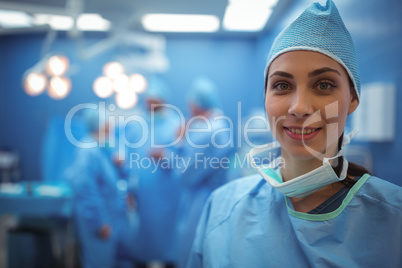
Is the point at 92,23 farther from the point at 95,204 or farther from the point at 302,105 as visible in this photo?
the point at 302,105

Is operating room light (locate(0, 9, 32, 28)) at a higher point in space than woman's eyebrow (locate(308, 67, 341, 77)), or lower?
higher

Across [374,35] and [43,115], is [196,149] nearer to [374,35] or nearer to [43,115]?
[374,35]

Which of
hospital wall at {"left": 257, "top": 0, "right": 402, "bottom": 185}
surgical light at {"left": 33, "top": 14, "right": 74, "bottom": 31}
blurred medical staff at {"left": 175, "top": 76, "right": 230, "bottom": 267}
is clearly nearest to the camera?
hospital wall at {"left": 257, "top": 0, "right": 402, "bottom": 185}

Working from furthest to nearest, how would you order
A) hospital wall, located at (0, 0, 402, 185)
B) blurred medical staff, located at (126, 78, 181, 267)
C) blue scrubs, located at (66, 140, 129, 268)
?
hospital wall, located at (0, 0, 402, 185) < blurred medical staff, located at (126, 78, 181, 267) < blue scrubs, located at (66, 140, 129, 268)

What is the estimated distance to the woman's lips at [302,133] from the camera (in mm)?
724

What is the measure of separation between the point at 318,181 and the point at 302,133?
12 cm

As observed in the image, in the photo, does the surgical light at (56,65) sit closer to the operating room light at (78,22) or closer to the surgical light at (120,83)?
the operating room light at (78,22)

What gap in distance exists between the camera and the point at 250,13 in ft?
4.38

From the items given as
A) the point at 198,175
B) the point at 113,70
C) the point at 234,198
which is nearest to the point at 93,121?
the point at 113,70

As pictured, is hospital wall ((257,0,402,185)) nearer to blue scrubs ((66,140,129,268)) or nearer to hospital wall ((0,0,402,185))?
blue scrubs ((66,140,129,268))

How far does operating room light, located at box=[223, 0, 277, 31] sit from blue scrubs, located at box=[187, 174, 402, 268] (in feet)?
2.26

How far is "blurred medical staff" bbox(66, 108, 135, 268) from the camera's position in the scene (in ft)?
7.32

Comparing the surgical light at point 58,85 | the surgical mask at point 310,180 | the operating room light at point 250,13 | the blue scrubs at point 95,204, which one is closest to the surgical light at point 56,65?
the surgical light at point 58,85

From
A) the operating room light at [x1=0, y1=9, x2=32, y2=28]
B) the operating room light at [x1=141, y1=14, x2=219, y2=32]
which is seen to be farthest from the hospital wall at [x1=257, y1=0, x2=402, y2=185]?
the operating room light at [x1=0, y1=9, x2=32, y2=28]
